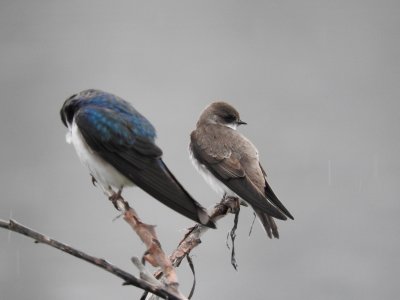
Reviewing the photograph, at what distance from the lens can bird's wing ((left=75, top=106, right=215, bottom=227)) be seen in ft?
8.45

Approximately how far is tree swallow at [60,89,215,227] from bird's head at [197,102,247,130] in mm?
1702


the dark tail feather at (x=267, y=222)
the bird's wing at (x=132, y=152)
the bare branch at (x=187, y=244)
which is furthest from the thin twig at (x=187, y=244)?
the dark tail feather at (x=267, y=222)

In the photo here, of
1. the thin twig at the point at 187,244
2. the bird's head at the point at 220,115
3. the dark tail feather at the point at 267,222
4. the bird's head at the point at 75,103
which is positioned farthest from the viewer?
the bird's head at the point at 220,115

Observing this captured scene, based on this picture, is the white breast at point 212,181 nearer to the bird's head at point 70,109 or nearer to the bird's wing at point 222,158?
the bird's wing at point 222,158

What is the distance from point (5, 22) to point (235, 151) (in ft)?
69.0

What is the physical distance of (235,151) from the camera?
449cm

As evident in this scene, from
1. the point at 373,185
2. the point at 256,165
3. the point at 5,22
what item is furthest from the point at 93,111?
the point at 5,22

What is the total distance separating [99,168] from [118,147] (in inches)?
6.6

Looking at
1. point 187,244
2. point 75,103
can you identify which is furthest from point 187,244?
point 75,103

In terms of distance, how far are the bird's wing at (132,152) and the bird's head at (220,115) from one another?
1.82 metres

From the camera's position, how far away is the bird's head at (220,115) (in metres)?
4.85

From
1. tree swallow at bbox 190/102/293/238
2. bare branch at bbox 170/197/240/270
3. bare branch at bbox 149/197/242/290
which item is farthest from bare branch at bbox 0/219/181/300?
tree swallow at bbox 190/102/293/238

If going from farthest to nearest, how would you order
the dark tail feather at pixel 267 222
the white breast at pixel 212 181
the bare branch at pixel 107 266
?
the white breast at pixel 212 181 < the dark tail feather at pixel 267 222 < the bare branch at pixel 107 266

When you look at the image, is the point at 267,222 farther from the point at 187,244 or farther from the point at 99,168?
the point at 187,244
